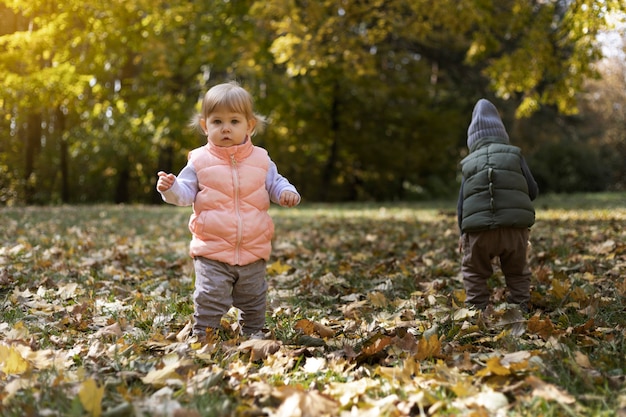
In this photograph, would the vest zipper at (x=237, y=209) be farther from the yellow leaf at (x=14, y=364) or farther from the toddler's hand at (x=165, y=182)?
the yellow leaf at (x=14, y=364)

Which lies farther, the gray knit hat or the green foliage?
the green foliage

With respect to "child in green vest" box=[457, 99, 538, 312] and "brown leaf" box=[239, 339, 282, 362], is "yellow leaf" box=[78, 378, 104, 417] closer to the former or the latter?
"brown leaf" box=[239, 339, 282, 362]

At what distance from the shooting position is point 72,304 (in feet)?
13.5

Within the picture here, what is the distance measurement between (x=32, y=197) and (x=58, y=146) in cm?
224

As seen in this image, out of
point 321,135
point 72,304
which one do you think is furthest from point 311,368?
point 321,135

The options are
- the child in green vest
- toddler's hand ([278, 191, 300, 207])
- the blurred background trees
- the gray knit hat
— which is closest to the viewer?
toddler's hand ([278, 191, 300, 207])

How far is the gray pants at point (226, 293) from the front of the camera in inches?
127

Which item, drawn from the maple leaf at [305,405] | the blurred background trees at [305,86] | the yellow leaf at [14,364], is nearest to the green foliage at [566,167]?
the blurred background trees at [305,86]

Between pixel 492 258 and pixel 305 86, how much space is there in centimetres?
1455

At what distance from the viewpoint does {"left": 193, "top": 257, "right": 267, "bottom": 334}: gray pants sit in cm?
323

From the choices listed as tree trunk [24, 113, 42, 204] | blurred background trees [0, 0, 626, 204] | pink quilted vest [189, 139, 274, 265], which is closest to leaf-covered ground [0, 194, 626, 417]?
pink quilted vest [189, 139, 274, 265]

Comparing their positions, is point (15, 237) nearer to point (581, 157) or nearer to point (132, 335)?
point (132, 335)

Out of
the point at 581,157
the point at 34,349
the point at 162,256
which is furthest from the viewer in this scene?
the point at 581,157

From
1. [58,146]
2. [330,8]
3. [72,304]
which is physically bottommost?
[72,304]
